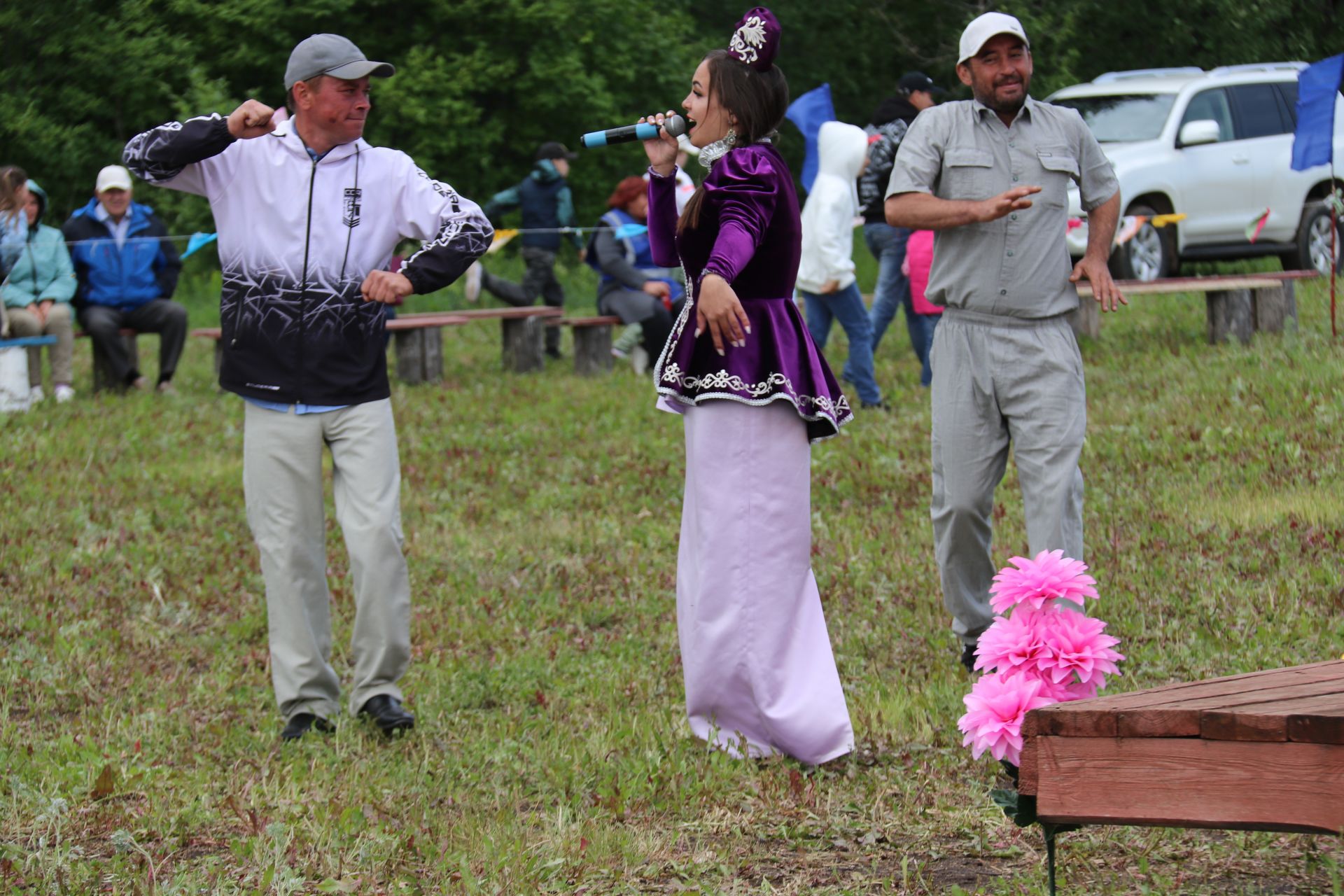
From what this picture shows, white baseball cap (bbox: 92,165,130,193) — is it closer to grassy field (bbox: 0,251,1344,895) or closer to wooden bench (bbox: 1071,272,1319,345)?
grassy field (bbox: 0,251,1344,895)

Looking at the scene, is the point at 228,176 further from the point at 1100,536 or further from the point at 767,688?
the point at 1100,536

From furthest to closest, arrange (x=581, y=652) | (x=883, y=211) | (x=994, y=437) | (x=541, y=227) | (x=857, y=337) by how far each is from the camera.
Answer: (x=541, y=227) → (x=883, y=211) → (x=857, y=337) → (x=581, y=652) → (x=994, y=437)

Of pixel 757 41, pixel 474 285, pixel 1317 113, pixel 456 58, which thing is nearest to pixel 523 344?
pixel 474 285

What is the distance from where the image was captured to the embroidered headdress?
4.87m

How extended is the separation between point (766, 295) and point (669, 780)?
1.44 m

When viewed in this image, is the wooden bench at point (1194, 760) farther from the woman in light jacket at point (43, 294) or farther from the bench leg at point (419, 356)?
the woman in light jacket at point (43, 294)

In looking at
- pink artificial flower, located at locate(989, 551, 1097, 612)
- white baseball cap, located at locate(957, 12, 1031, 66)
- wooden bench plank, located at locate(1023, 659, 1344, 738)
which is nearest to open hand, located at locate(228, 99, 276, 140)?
white baseball cap, located at locate(957, 12, 1031, 66)

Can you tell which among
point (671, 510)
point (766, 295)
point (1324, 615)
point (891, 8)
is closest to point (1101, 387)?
point (671, 510)

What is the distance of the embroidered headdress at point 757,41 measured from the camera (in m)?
4.87

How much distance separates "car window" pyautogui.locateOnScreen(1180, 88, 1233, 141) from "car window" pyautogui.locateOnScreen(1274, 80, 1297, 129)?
2.48 feet

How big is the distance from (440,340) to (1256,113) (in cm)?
932

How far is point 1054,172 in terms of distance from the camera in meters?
5.54

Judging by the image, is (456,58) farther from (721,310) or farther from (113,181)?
(721,310)

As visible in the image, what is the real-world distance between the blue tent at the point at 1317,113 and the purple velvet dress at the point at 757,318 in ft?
28.9
